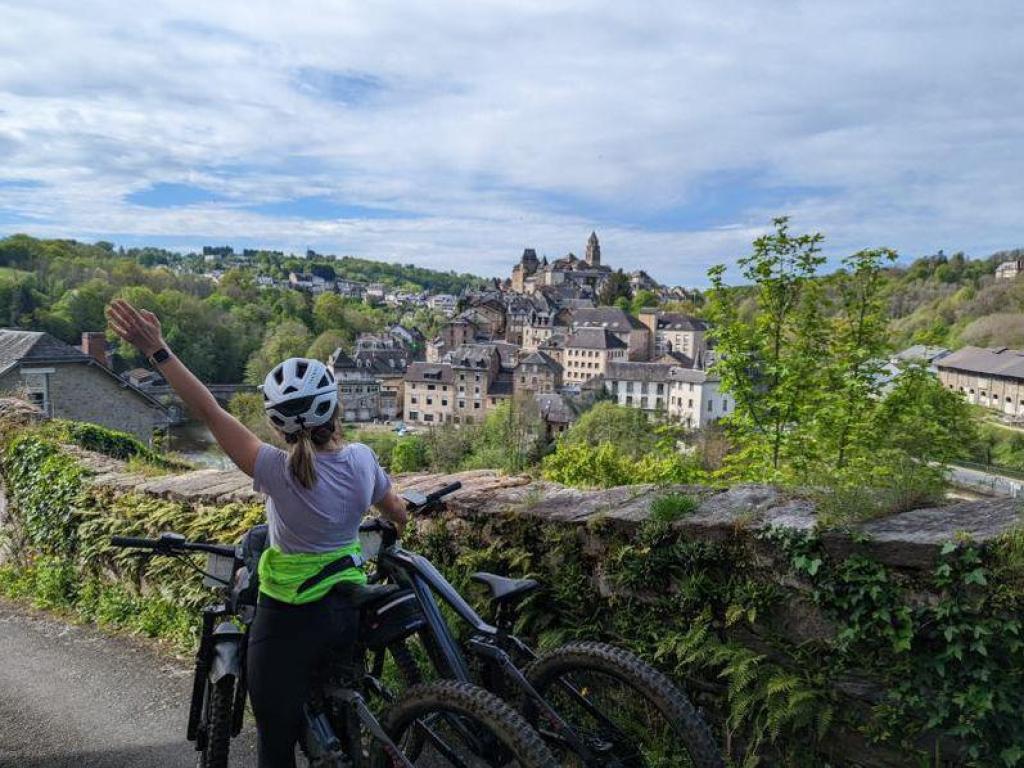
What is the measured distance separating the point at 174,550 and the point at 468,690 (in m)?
1.93

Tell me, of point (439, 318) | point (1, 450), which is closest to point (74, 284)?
point (439, 318)

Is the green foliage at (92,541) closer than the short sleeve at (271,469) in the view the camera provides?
No

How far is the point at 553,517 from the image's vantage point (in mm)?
A: 4324

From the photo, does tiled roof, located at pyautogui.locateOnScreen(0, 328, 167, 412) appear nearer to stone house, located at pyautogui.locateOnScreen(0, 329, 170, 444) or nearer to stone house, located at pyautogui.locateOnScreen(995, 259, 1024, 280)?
stone house, located at pyautogui.locateOnScreen(0, 329, 170, 444)

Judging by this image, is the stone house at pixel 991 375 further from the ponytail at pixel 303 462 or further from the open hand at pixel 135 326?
the open hand at pixel 135 326

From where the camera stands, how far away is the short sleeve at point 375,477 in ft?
10.2

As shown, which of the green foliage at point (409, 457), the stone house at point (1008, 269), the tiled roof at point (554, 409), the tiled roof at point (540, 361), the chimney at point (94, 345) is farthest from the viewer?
the stone house at point (1008, 269)

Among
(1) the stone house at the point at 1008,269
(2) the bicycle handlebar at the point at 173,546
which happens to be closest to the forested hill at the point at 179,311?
(2) the bicycle handlebar at the point at 173,546

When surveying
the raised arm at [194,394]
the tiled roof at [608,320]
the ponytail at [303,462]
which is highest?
the tiled roof at [608,320]

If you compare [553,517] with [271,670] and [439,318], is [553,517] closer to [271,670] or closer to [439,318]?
[271,670]

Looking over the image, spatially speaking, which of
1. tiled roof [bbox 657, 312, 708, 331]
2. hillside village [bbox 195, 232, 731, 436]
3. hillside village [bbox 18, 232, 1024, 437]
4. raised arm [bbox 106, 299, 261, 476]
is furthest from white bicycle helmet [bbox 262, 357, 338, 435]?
tiled roof [bbox 657, 312, 708, 331]

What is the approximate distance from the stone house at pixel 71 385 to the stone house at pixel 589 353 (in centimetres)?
8047

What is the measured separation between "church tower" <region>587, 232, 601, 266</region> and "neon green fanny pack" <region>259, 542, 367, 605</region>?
639ft

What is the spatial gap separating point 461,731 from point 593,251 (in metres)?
198
